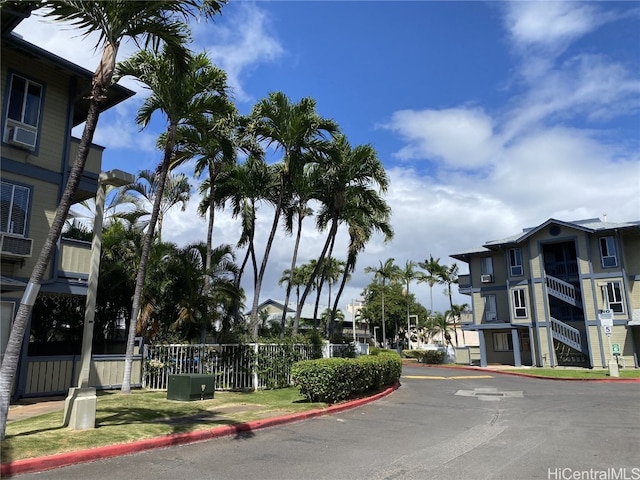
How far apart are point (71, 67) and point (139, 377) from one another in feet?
31.3

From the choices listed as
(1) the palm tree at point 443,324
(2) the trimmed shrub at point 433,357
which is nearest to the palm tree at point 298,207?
(2) the trimmed shrub at point 433,357

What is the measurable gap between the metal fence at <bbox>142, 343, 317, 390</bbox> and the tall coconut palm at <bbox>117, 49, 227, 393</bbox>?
949 millimetres

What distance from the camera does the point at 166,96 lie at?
1424 cm

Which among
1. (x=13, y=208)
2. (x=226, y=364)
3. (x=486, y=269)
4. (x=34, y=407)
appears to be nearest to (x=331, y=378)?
(x=226, y=364)

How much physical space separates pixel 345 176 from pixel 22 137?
1143 cm

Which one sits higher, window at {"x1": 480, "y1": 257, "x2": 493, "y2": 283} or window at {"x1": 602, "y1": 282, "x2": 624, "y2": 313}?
window at {"x1": 480, "y1": 257, "x2": 493, "y2": 283}

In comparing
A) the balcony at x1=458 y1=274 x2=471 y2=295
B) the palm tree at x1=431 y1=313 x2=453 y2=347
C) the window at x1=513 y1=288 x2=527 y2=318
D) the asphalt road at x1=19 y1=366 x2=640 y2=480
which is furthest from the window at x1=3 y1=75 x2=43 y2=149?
the palm tree at x1=431 y1=313 x2=453 y2=347

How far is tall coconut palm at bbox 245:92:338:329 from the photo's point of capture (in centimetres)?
1778

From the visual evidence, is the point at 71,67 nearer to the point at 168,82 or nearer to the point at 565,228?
the point at 168,82

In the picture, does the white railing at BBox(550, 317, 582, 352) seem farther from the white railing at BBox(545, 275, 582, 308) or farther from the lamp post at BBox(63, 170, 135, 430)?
the lamp post at BBox(63, 170, 135, 430)

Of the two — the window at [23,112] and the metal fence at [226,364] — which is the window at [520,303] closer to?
the metal fence at [226,364]

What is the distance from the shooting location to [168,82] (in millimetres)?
13891

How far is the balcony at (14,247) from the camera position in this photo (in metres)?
12.7

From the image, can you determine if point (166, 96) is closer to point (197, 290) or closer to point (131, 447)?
point (197, 290)
